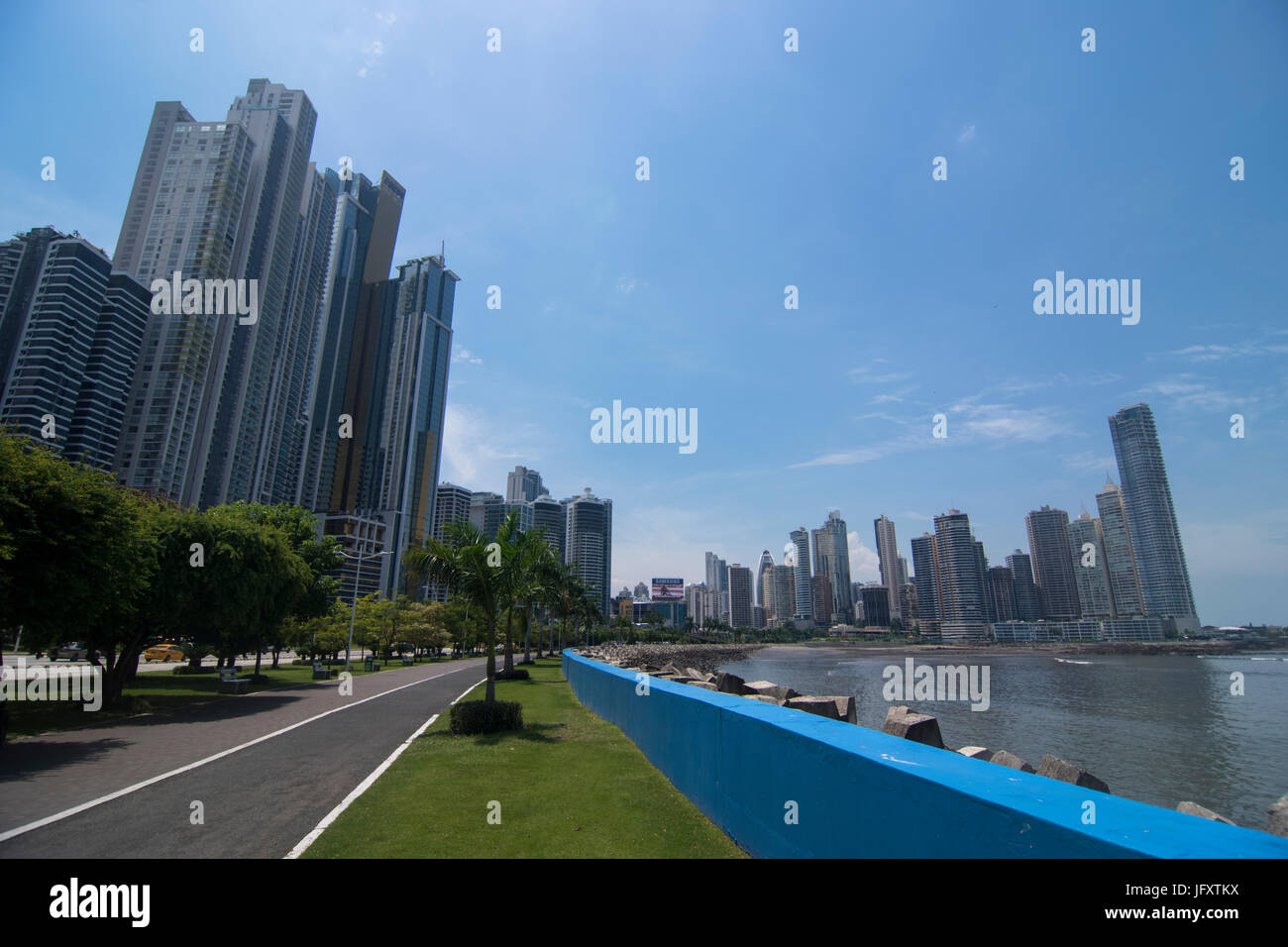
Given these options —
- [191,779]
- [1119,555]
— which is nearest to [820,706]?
[191,779]

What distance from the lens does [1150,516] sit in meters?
120

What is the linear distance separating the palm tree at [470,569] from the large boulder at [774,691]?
6.59m

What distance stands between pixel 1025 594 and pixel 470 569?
676 ft

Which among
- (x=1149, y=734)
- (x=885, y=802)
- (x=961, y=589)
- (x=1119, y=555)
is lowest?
(x=1149, y=734)

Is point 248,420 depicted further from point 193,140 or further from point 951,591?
point 951,591

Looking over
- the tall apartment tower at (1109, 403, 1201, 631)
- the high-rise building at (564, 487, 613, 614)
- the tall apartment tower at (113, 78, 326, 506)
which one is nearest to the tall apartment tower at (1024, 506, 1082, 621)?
the tall apartment tower at (1109, 403, 1201, 631)

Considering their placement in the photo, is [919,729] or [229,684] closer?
[919,729]

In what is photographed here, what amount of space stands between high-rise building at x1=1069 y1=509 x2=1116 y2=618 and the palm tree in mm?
164340

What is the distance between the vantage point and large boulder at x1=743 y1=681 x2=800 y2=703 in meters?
11.2

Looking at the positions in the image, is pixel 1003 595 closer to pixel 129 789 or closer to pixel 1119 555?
pixel 1119 555

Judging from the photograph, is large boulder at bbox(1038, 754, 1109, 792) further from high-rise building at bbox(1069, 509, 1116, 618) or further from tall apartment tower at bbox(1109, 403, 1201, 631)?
high-rise building at bbox(1069, 509, 1116, 618)
